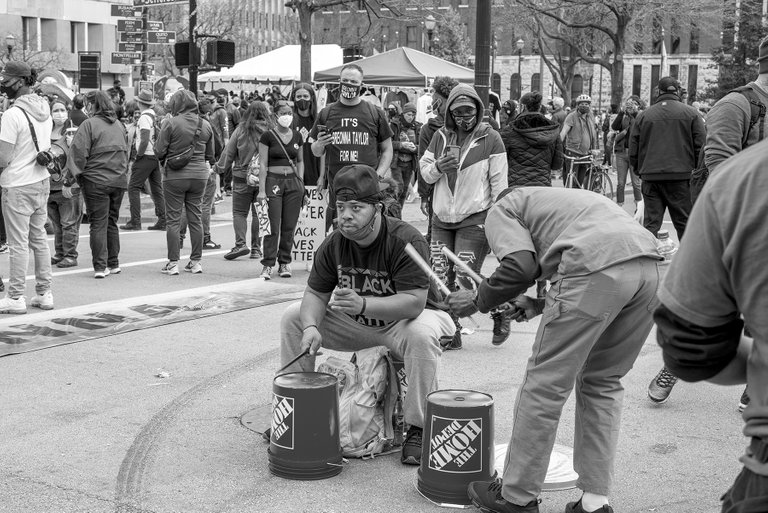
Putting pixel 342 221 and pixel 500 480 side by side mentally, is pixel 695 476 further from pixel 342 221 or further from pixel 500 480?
pixel 342 221

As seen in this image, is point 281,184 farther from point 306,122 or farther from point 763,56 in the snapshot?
point 763,56

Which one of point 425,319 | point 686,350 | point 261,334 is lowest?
point 261,334

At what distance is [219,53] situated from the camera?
18250mm

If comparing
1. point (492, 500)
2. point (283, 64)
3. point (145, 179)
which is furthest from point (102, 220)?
point (283, 64)

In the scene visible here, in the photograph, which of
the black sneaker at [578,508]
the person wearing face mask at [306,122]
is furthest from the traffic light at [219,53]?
the black sneaker at [578,508]

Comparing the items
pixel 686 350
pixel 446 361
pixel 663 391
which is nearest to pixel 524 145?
pixel 446 361

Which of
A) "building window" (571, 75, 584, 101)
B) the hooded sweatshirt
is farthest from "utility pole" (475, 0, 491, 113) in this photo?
"building window" (571, 75, 584, 101)

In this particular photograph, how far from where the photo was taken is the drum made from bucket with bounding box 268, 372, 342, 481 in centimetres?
443

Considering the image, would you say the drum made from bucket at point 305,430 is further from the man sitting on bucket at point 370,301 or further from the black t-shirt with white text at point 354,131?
the black t-shirt with white text at point 354,131

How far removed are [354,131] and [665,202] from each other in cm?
288

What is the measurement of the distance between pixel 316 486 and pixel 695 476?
1.73 m

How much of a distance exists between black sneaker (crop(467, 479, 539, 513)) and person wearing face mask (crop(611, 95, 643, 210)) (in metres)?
12.1

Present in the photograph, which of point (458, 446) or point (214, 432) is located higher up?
point (458, 446)

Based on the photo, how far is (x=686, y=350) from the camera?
2223 millimetres
